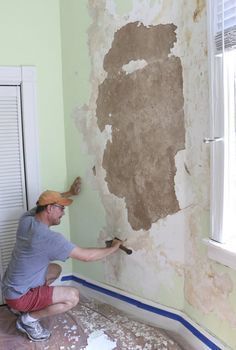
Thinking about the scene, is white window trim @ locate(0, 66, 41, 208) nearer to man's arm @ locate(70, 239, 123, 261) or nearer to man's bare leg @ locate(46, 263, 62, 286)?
man's bare leg @ locate(46, 263, 62, 286)

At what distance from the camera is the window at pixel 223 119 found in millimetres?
1745

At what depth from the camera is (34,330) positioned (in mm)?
2432

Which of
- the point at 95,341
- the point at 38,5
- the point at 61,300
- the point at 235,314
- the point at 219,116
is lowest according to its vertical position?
the point at 95,341

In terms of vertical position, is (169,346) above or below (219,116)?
below

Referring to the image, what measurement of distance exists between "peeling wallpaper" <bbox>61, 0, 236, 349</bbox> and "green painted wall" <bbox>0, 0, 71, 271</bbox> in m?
0.11

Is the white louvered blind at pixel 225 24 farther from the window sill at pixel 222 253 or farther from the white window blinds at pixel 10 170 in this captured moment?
the white window blinds at pixel 10 170

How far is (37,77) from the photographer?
293 cm

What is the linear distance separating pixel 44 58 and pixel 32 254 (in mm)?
1521

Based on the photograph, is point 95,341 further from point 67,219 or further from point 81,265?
point 67,219

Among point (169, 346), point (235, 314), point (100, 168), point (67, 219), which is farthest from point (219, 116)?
point (67, 219)

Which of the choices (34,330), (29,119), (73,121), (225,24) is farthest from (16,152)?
(225,24)

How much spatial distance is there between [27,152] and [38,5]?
1.13 metres

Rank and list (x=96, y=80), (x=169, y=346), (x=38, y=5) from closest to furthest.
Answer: (x=169, y=346), (x=96, y=80), (x=38, y=5)

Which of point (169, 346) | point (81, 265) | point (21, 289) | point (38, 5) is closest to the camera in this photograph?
point (169, 346)
